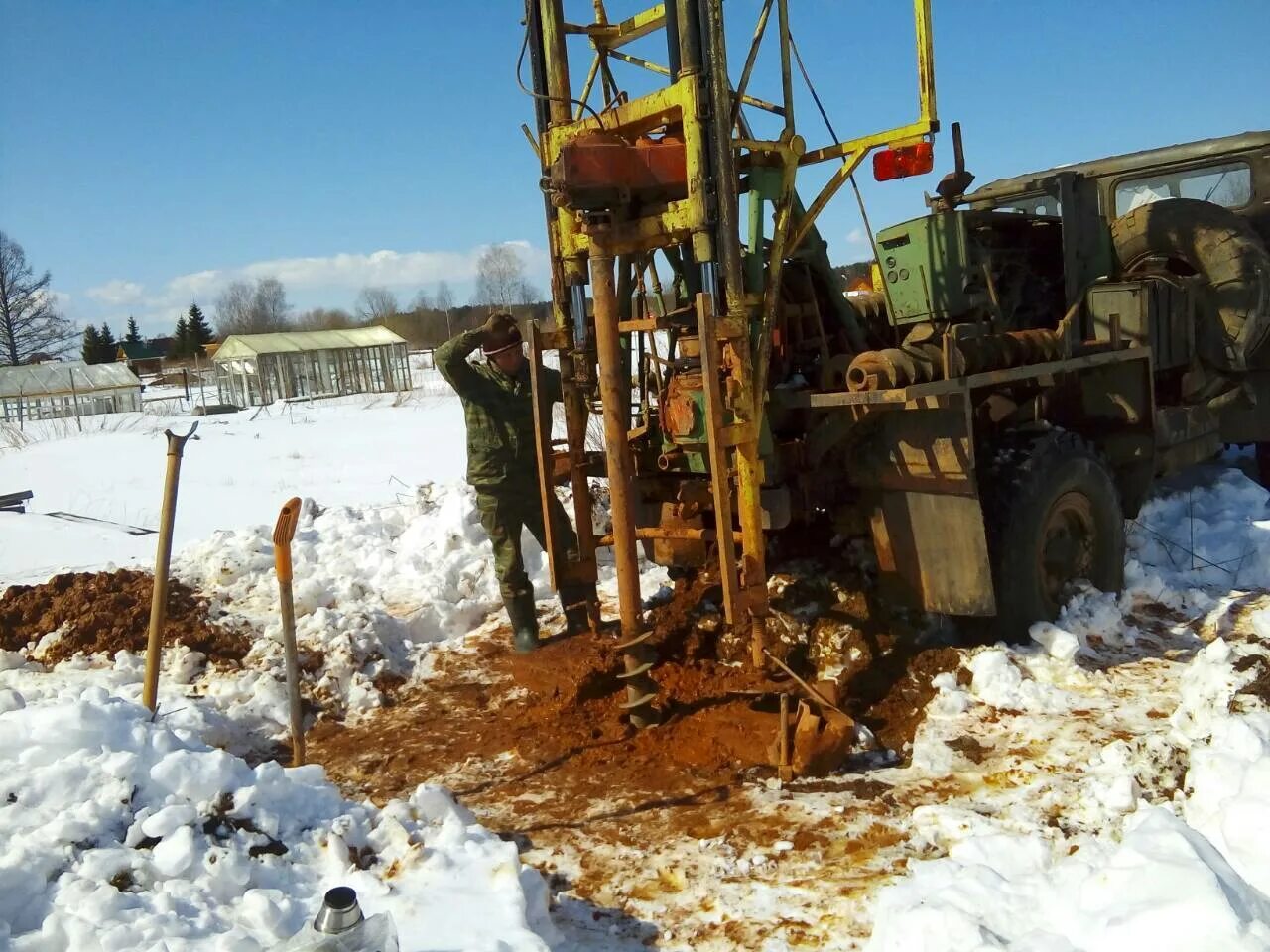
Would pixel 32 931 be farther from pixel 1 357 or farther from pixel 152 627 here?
pixel 1 357

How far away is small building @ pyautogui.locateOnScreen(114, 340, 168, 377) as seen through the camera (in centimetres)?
5928

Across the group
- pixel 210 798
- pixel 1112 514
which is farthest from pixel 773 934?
pixel 1112 514

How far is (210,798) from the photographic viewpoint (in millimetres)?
2980

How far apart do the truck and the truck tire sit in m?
0.01

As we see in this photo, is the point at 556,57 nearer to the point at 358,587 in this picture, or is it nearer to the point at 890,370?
the point at 890,370

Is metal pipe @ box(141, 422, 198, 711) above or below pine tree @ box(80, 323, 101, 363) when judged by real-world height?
below

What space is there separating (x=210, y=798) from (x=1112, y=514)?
460cm

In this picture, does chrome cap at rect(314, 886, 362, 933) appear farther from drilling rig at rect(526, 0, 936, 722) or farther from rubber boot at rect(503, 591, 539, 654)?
rubber boot at rect(503, 591, 539, 654)

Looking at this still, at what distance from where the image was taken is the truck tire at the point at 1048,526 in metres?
4.73

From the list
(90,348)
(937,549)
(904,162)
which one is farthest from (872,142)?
(90,348)

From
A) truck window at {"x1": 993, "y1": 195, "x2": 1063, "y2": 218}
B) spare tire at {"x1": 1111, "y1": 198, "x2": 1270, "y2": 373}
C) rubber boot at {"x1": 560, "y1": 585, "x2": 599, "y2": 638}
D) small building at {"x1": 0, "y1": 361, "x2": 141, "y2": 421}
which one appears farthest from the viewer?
small building at {"x1": 0, "y1": 361, "x2": 141, "y2": 421}

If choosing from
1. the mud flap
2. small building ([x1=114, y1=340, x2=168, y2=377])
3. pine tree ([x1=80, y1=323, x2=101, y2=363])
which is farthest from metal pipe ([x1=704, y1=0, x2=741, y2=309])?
pine tree ([x1=80, y1=323, x2=101, y2=363])

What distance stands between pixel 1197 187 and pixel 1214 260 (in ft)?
4.31

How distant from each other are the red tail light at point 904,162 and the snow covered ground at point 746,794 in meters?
2.25
